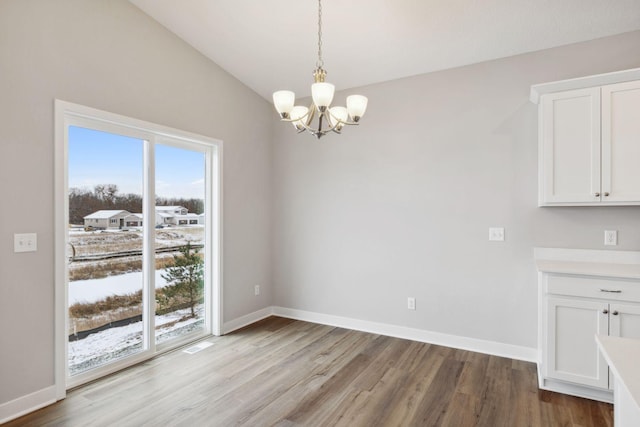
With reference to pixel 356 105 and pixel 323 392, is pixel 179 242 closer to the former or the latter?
pixel 323 392

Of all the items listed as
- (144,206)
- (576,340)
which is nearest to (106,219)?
(144,206)

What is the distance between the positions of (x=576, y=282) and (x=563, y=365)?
631 millimetres

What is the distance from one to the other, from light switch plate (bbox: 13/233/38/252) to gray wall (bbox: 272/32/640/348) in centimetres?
268

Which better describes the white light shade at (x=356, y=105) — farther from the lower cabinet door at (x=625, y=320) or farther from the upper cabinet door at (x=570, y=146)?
the lower cabinet door at (x=625, y=320)

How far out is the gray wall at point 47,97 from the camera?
2340 millimetres

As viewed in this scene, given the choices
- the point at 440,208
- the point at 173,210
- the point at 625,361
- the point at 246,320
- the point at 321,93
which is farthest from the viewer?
the point at 246,320

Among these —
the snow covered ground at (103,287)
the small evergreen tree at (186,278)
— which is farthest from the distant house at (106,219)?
the small evergreen tree at (186,278)

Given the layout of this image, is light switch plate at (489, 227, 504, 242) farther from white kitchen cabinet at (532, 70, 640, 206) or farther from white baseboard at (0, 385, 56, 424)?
white baseboard at (0, 385, 56, 424)

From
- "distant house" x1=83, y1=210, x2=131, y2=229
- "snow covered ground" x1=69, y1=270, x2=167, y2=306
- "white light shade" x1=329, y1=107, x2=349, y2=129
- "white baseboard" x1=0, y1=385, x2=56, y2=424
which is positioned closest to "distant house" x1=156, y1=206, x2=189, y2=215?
"distant house" x1=83, y1=210, x2=131, y2=229

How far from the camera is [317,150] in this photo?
14.4ft

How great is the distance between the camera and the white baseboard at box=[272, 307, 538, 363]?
10.9ft

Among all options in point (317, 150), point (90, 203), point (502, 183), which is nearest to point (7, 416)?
point (90, 203)

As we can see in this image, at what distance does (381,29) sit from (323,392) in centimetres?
305

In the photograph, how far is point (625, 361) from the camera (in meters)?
1.07
